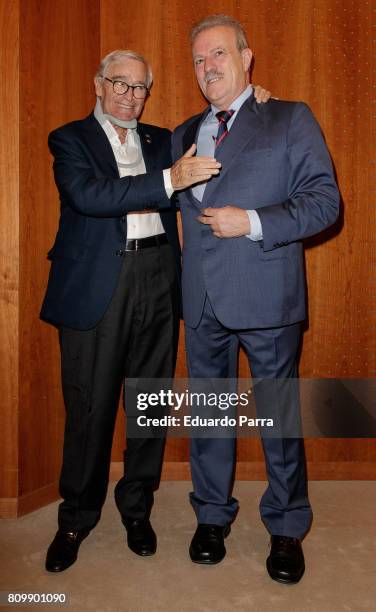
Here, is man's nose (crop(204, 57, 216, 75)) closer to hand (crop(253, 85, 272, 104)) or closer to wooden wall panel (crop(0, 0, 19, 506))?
hand (crop(253, 85, 272, 104))

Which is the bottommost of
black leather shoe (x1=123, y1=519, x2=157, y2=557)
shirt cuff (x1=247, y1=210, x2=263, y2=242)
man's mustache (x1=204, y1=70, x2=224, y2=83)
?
black leather shoe (x1=123, y1=519, x2=157, y2=557)

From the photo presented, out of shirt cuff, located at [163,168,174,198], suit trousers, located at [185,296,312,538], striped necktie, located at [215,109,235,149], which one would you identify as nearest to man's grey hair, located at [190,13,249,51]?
striped necktie, located at [215,109,235,149]

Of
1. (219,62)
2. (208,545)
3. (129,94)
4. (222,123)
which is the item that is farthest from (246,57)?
(208,545)

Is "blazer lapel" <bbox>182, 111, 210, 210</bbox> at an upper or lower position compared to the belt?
upper

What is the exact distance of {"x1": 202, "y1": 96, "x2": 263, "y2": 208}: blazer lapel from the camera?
2170 mm

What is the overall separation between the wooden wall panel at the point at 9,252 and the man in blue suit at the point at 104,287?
0.77 ft

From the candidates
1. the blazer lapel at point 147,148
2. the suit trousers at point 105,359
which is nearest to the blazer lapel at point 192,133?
the blazer lapel at point 147,148

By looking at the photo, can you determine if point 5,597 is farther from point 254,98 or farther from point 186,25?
point 186,25

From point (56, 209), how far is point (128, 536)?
1341 mm

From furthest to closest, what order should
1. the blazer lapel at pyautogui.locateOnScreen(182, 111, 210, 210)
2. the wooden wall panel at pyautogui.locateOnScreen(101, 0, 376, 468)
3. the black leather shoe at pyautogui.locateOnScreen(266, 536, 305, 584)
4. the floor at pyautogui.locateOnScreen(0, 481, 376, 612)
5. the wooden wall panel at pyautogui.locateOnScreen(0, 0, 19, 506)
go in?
the wooden wall panel at pyautogui.locateOnScreen(101, 0, 376, 468), the wooden wall panel at pyautogui.locateOnScreen(0, 0, 19, 506), the blazer lapel at pyautogui.locateOnScreen(182, 111, 210, 210), the black leather shoe at pyautogui.locateOnScreen(266, 536, 305, 584), the floor at pyautogui.locateOnScreen(0, 481, 376, 612)

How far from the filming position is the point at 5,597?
2033mm

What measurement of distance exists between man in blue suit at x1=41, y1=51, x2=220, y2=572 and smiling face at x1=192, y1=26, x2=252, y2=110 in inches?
10.1

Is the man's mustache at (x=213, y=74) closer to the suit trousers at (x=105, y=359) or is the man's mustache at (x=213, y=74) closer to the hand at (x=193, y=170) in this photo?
the hand at (x=193, y=170)

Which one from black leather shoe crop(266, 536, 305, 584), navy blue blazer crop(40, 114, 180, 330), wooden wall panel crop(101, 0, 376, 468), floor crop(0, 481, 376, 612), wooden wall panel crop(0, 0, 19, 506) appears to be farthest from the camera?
wooden wall panel crop(101, 0, 376, 468)
